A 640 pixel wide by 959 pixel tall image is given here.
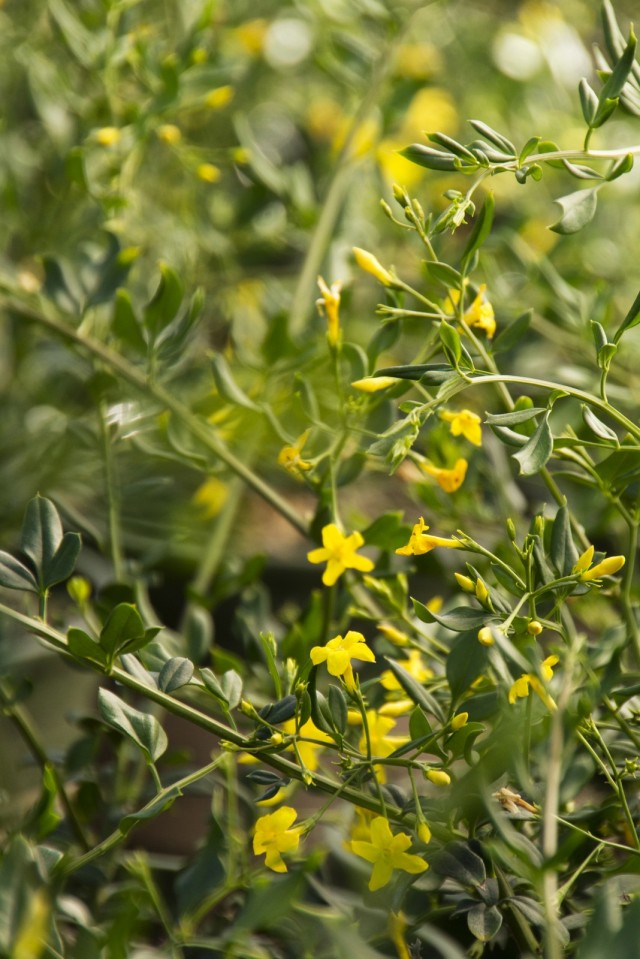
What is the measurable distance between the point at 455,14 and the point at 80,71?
0.77m

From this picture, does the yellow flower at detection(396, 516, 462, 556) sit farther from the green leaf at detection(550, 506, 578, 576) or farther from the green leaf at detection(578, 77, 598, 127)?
the green leaf at detection(578, 77, 598, 127)

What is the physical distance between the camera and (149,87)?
75 cm

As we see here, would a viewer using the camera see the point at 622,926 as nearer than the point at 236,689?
Yes

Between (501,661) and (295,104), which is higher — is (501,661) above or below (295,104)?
above

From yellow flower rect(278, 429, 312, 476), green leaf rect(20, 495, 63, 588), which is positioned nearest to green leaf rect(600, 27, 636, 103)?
yellow flower rect(278, 429, 312, 476)

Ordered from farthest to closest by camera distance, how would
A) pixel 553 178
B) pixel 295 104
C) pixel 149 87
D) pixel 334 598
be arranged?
pixel 295 104
pixel 553 178
pixel 149 87
pixel 334 598

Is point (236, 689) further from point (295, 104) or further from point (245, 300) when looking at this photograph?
point (295, 104)

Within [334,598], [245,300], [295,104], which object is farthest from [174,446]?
[295,104]

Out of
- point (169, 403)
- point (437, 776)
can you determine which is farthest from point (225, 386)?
point (437, 776)

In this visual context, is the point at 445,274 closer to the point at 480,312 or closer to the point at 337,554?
the point at 480,312

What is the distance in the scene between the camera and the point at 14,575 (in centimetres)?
45

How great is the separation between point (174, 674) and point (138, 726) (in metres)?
0.03

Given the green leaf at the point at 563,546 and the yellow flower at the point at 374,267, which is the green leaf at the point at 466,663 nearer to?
the green leaf at the point at 563,546

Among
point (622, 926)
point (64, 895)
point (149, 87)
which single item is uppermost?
point (149, 87)
